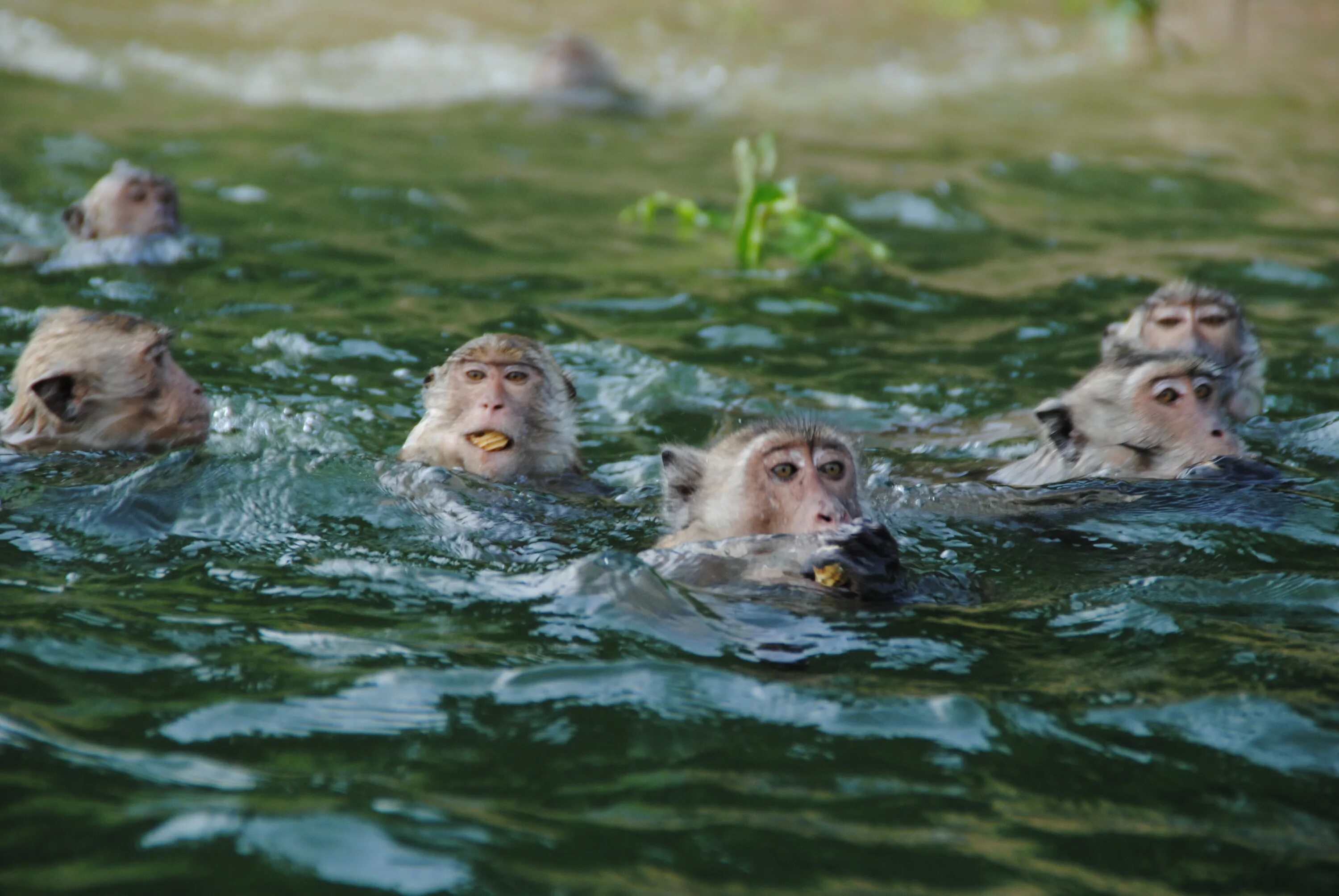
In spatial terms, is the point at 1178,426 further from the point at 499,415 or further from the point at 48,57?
the point at 48,57

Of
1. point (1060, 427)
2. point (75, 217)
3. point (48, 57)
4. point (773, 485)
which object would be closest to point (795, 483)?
point (773, 485)

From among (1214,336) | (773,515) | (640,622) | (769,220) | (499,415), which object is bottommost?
(640,622)

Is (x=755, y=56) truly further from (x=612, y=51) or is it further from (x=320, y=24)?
(x=320, y=24)

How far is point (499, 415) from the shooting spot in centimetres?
607

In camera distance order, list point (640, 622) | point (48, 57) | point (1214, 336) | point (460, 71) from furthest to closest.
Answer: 1. point (460, 71)
2. point (48, 57)
3. point (1214, 336)
4. point (640, 622)

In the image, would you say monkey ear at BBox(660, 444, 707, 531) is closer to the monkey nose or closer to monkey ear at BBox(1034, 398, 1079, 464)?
the monkey nose

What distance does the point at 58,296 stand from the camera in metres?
8.38

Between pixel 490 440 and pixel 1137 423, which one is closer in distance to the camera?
pixel 490 440

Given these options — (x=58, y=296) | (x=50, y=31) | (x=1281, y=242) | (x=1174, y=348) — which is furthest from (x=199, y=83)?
(x=1174, y=348)

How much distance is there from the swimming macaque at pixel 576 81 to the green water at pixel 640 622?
5.30 m

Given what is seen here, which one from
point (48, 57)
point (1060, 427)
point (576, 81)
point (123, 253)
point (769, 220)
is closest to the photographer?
point (1060, 427)

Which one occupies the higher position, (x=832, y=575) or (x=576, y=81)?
(x=576, y=81)

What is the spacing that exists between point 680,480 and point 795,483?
1.79ft

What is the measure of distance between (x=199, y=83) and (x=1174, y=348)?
12.1 meters
